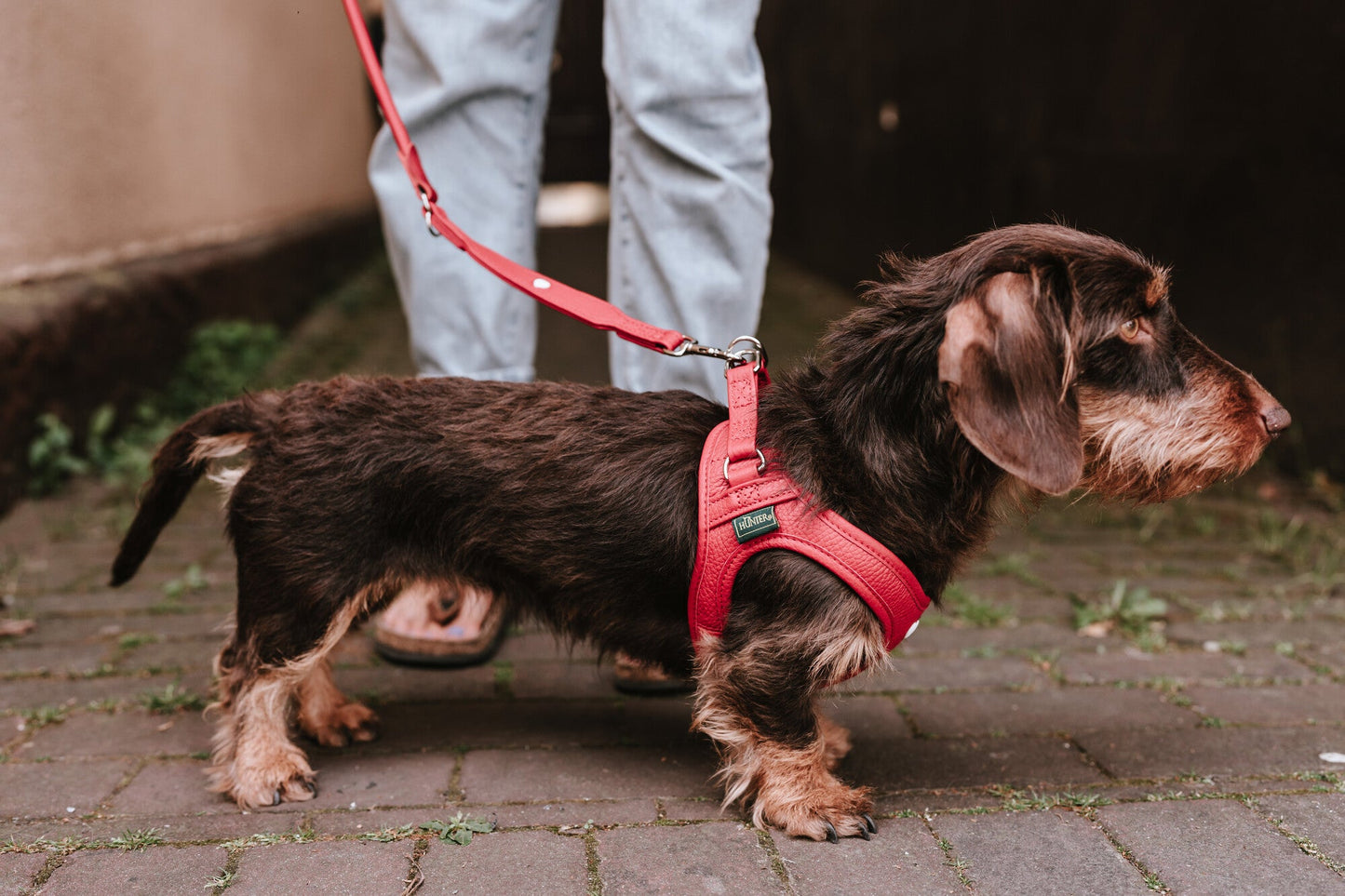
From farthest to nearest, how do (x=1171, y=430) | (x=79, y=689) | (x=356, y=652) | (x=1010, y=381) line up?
(x=356, y=652) → (x=79, y=689) → (x=1171, y=430) → (x=1010, y=381)

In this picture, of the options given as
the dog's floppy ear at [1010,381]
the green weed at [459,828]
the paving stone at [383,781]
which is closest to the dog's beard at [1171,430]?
the dog's floppy ear at [1010,381]

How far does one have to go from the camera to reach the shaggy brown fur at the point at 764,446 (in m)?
2.15

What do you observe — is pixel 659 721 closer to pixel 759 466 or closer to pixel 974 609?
pixel 759 466

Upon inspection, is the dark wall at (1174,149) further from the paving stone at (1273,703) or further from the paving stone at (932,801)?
the paving stone at (932,801)

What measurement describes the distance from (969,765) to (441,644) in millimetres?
1500

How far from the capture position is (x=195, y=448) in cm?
254

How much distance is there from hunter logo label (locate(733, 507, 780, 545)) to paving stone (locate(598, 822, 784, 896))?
24.4 inches

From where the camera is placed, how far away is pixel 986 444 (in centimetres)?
200

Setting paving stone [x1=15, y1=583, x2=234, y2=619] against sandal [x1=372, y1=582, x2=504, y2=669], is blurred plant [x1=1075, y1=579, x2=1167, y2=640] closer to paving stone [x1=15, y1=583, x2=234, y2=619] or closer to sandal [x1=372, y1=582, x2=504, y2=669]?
sandal [x1=372, y1=582, x2=504, y2=669]

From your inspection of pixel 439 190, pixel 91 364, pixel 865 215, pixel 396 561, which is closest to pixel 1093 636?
pixel 396 561

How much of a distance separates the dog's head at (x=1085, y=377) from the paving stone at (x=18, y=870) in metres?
1.96

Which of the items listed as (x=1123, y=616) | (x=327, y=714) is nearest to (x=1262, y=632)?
(x=1123, y=616)

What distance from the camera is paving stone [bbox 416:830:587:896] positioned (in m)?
2.06

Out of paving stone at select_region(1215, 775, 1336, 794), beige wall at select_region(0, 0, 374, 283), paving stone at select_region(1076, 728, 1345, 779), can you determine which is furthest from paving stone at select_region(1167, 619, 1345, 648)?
beige wall at select_region(0, 0, 374, 283)
